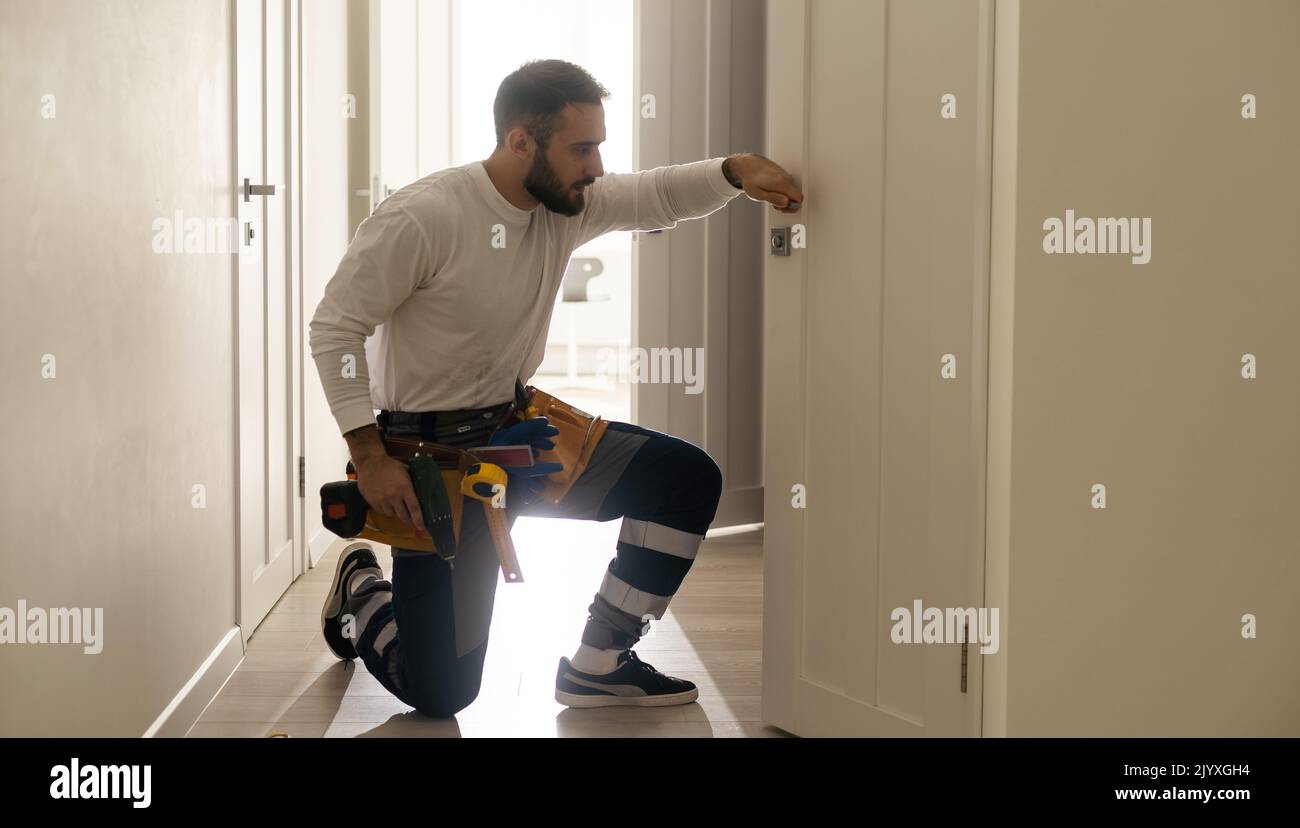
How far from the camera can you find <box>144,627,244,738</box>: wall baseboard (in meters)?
2.04

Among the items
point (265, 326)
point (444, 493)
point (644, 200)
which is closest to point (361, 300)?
point (444, 493)

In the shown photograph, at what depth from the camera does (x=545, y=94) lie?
2209mm

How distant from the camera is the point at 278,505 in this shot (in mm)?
3133

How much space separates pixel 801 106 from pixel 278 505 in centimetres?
177

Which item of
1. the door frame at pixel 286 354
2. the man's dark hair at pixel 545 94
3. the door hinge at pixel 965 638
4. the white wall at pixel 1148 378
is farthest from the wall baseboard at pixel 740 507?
the white wall at pixel 1148 378

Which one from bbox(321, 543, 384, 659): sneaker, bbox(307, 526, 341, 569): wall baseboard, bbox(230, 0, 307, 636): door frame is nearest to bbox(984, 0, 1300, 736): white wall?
bbox(321, 543, 384, 659): sneaker

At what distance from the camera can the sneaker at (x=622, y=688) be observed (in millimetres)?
2326

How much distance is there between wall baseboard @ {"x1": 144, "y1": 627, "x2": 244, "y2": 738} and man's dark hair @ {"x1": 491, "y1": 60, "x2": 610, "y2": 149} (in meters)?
1.13

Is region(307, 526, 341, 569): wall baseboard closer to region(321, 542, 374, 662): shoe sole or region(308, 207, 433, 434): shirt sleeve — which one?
region(321, 542, 374, 662): shoe sole

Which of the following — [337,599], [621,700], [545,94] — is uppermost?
[545,94]

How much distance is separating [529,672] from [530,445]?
0.57 metres

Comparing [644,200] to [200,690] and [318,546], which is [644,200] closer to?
[200,690]

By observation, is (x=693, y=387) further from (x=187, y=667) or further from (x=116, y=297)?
(x=116, y=297)
